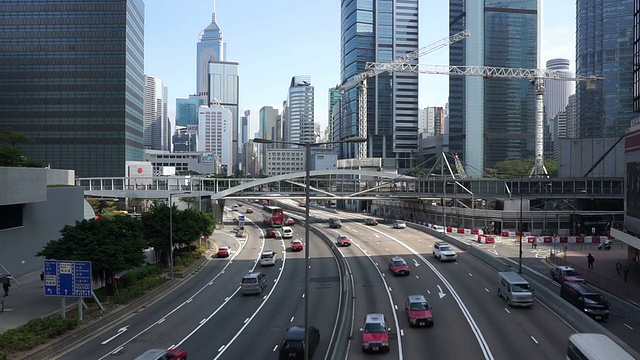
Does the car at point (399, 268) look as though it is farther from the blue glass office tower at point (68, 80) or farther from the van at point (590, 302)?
the blue glass office tower at point (68, 80)

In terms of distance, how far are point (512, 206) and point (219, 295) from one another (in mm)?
50344

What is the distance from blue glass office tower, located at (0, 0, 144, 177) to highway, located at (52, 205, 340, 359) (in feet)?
240

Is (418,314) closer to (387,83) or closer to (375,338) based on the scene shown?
(375,338)

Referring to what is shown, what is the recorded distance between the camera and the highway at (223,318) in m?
22.9

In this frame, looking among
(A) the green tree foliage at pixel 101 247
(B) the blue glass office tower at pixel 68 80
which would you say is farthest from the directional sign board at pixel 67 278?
(B) the blue glass office tower at pixel 68 80

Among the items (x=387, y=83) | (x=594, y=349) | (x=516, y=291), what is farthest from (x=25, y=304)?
(x=387, y=83)

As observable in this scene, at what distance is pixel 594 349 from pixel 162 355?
52.5 ft

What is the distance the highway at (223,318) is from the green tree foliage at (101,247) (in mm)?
3586

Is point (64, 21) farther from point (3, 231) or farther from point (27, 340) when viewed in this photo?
point (27, 340)

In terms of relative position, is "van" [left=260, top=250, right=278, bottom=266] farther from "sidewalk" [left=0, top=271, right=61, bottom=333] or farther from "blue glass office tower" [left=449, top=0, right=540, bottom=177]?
"blue glass office tower" [left=449, top=0, right=540, bottom=177]

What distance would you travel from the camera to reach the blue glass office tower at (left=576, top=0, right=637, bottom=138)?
146 meters

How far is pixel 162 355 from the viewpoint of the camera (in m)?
19.0

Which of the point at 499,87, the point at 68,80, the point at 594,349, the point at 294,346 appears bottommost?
the point at 294,346

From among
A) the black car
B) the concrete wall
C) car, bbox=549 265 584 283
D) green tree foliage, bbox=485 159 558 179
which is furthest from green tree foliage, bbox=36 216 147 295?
green tree foliage, bbox=485 159 558 179
